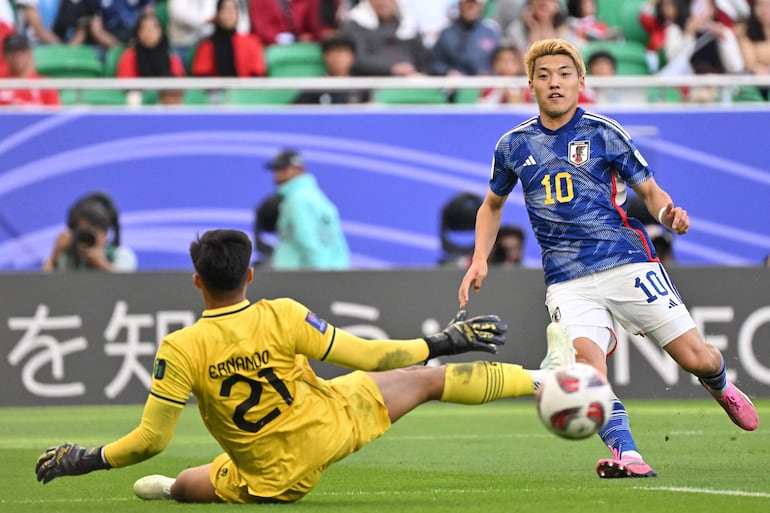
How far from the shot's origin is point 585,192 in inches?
304

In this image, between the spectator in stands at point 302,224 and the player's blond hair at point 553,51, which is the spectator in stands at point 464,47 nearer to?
the spectator in stands at point 302,224

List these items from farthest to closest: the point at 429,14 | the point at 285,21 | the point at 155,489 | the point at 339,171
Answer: the point at 429,14, the point at 285,21, the point at 339,171, the point at 155,489

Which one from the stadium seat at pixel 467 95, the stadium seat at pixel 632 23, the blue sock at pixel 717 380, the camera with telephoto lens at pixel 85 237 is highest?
the stadium seat at pixel 632 23

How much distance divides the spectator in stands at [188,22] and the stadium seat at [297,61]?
1.82ft

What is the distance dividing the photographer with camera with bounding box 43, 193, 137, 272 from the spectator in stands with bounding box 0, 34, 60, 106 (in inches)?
45.9

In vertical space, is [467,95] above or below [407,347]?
above

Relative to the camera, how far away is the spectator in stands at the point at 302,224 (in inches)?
591

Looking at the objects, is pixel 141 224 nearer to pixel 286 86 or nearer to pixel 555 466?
pixel 286 86

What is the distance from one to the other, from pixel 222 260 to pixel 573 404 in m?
1.63

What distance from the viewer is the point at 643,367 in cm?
1405

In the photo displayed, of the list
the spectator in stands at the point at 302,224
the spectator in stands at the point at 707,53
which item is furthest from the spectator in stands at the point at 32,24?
the spectator in stands at the point at 707,53

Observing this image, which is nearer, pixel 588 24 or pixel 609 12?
pixel 588 24

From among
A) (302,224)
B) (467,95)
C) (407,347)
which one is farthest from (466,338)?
(467,95)

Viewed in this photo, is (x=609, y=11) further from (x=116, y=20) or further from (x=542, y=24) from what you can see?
(x=116, y=20)
